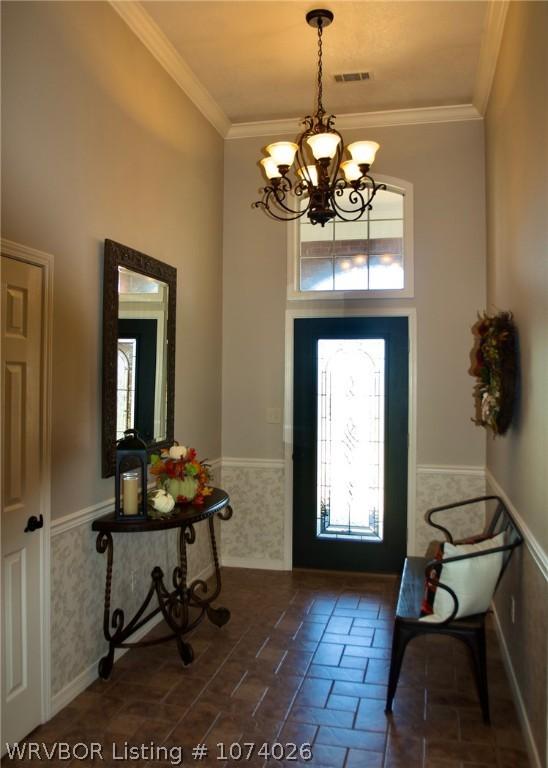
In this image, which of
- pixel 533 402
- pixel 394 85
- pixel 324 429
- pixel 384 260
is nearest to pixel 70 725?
pixel 533 402

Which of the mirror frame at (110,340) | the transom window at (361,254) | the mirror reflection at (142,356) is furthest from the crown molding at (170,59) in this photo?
the mirror reflection at (142,356)

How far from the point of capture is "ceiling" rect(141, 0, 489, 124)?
350cm

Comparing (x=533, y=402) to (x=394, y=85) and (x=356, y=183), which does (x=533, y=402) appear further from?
(x=394, y=85)

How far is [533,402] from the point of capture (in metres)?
2.65

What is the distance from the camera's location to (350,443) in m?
4.95

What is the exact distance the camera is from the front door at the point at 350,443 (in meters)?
4.87

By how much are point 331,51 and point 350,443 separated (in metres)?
2.78

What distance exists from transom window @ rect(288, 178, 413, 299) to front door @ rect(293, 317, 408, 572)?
262 millimetres

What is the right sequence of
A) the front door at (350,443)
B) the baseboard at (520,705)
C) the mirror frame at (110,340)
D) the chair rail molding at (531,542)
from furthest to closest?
the front door at (350,443), the mirror frame at (110,340), the baseboard at (520,705), the chair rail molding at (531,542)

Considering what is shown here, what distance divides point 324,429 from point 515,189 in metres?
2.40

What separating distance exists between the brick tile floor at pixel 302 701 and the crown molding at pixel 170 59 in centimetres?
355

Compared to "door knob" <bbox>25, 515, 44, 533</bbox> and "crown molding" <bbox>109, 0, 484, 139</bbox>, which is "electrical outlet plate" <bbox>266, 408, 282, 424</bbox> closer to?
"crown molding" <bbox>109, 0, 484, 139</bbox>

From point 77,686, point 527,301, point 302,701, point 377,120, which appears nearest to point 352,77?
point 377,120

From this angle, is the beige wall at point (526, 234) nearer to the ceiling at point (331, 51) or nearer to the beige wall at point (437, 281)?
Answer: the ceiling at point (331, 51)
